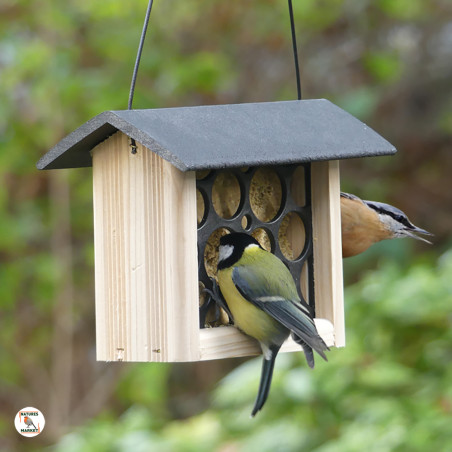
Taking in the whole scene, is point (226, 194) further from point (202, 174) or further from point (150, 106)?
point (150, 106)

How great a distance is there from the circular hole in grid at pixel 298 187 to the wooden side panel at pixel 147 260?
0.60 m

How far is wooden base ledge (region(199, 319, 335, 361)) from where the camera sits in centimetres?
261

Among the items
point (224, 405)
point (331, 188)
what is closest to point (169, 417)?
point (224, 405)

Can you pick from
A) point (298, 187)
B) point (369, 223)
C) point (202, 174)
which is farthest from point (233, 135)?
point (369, 223)

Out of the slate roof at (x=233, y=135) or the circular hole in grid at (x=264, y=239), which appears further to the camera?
the circular hole in grid at (x=264, y=239)

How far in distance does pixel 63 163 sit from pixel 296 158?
84cm

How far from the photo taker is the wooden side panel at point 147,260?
8.33 feet

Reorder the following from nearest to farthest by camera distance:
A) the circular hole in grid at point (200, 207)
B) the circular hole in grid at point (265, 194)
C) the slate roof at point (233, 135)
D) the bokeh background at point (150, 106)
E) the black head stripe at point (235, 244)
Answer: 1. the slate roof at point (233, 135)
2. the black head stripe at point (235, 244)
3. the circular hole in grid at point (200, 207)
4. the circular hole in grid at point (265, 194)
5. the bokeh background at point (150, 106)

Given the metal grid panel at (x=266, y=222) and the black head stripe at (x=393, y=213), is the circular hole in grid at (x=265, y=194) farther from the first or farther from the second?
the black head stripe at (x=393, y=213)

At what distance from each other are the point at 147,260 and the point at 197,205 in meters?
0.28

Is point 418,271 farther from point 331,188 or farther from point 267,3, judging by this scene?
point 267,3

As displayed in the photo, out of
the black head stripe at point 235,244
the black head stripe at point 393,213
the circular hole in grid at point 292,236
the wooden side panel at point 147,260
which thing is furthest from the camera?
the black head stripe at point 393,213

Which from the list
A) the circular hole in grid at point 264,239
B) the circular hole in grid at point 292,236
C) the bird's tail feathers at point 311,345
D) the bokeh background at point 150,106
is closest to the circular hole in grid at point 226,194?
the circular hole in grid at point 264,239

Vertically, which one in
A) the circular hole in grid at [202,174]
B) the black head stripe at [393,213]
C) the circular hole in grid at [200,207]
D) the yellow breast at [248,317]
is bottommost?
the yellow breast at [248,317]
